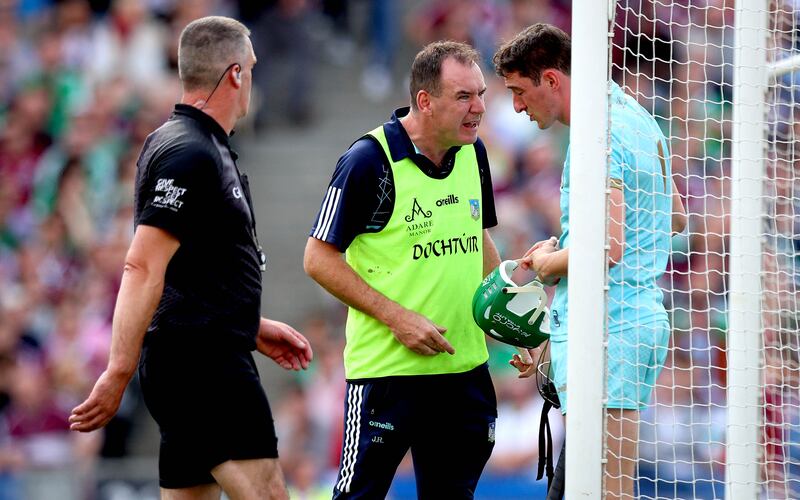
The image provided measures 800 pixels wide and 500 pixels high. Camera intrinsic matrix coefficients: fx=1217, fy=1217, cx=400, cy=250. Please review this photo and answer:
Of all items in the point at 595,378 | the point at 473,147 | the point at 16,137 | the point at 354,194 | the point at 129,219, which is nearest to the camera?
the point at 595,378

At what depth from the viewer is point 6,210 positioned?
40.1ft

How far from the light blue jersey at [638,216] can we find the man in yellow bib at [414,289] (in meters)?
0.73

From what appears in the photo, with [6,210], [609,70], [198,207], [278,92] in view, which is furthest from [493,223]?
[278,92]

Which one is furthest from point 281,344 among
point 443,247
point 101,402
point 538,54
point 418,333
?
point 538,54

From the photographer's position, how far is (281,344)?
5.36 m

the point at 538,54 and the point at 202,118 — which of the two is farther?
the point at 538,54

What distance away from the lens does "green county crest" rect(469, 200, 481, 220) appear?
5.69m

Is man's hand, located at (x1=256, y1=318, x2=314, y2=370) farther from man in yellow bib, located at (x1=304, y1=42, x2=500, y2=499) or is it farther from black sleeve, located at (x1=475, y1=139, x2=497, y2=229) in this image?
black sleeve, located at (x1=475, y1=139, x2=497, y2=229)

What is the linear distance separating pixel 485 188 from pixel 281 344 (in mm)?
1288

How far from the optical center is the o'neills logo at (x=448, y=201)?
18.3ft

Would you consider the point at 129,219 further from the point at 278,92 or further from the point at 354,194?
the point at 354,194

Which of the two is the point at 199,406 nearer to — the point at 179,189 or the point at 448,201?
the point at 179,189

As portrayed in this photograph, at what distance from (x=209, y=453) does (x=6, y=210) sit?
323 inches

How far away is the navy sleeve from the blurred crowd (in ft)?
10.6
